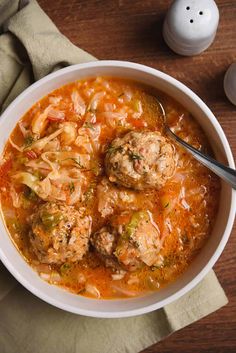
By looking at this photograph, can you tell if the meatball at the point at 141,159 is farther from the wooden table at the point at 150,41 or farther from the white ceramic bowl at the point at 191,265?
the wooden table at the point at 150,41

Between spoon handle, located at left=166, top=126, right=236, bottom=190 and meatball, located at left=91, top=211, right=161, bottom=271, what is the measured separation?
60 cm

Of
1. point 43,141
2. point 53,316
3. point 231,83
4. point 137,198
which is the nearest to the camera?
point 43,141

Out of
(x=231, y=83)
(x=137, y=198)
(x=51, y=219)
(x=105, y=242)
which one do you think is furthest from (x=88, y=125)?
(x=231, y=83)

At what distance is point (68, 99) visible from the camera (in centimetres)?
421

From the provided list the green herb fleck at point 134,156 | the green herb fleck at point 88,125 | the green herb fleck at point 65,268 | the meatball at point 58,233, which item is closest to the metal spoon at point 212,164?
the green herb fleck at point 134,156

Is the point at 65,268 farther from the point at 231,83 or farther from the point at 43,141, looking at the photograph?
the point at 231,83

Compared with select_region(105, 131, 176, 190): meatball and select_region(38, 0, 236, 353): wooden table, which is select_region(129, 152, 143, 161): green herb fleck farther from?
select_region(38, 0, 236, 353): wooden table

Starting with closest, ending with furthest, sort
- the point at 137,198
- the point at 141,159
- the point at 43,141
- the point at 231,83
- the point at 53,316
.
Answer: the point at 141,159 < the point at 43,141 < the point at 137,198 < the point at 231,83 < the point at 53,316

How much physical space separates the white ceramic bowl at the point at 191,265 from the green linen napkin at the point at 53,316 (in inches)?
12.4

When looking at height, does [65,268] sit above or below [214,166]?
below

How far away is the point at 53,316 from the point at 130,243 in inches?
44.7

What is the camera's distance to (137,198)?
4.16m

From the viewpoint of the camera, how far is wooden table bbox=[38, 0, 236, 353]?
4.52 metres

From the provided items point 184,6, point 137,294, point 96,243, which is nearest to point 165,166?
point 96,243
